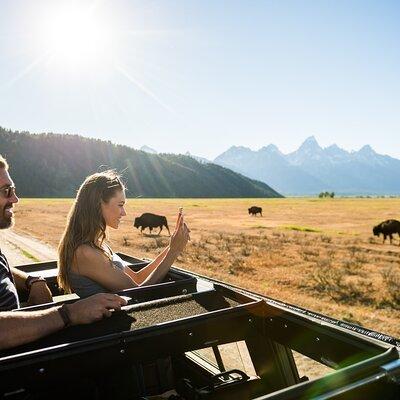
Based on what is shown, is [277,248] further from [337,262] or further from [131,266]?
[131,266]

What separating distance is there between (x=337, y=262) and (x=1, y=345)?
15.3 metres

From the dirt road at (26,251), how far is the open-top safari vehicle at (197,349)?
12.5 m

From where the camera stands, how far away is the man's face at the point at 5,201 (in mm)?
3646

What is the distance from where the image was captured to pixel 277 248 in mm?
20453

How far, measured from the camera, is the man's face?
3.65m

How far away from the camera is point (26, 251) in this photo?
58.1ft

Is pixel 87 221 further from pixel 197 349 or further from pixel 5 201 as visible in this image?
pixel 197 349

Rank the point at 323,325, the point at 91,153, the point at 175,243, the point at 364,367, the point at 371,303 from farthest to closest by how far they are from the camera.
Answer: the point at 91,153, the point at 371,303, the point at 175,243, the point at 323,325, the point at 364,367

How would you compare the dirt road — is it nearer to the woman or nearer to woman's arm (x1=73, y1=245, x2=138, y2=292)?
the woman

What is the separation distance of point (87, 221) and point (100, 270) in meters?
0.50

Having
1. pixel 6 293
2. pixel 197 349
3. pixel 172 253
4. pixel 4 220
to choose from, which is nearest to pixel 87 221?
pixel 4 220

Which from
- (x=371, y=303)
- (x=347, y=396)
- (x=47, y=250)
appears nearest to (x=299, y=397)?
(x=347, y=396)

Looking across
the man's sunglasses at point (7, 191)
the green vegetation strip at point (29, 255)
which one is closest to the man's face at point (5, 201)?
the man's sunglasses at point (7, 191)

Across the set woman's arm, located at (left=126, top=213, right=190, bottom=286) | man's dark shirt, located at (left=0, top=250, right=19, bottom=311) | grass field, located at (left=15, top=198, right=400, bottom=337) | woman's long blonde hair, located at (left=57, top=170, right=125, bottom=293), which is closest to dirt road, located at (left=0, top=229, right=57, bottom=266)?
grass field, located at (left=15, top=198, right=400, bottom=337)
